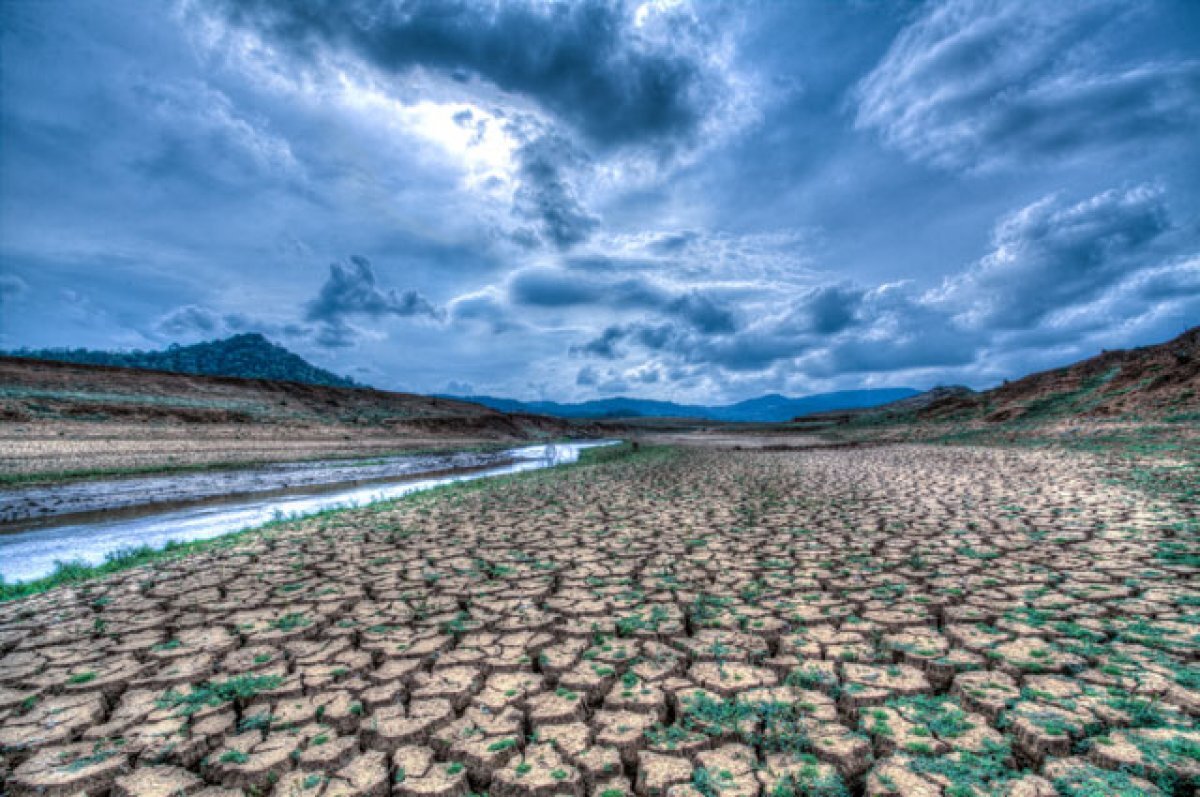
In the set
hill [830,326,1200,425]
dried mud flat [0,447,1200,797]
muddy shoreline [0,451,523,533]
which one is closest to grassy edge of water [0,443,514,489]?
muddy shoreline [0,451,523,533]

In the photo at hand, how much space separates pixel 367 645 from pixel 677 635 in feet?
6.16

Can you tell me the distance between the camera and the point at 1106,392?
69.9 feet

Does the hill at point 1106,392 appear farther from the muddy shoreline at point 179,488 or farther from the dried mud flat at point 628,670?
the muddy shoreline at point 179,488

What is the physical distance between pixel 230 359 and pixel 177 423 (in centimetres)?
7513

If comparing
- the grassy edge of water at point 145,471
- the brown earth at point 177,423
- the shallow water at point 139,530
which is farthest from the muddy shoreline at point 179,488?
the brown earth at point 177,423

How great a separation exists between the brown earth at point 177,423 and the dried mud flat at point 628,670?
45.3ft

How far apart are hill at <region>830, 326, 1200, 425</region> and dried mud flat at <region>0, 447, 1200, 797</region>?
17.8 meters

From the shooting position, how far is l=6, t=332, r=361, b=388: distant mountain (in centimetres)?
7644

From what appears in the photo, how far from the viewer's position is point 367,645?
307 centimetres

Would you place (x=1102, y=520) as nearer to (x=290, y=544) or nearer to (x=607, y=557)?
(x=607, y=557)

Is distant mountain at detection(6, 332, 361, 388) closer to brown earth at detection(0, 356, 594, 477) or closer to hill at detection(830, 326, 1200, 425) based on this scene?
brown earth at detection(0, 356, 594, 477)

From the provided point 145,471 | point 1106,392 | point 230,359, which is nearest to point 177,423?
point 145,471

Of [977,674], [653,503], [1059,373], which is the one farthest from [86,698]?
[1059,373]

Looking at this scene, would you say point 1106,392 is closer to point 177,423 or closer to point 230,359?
point 177,423
